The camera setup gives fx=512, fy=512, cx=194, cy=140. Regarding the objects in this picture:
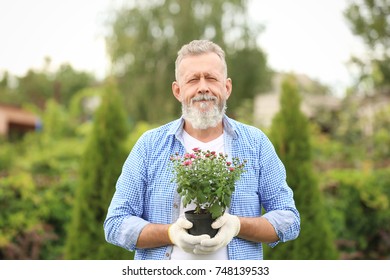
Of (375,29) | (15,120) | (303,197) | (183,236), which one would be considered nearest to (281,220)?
(183,236)

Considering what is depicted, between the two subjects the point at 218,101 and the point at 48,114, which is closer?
the point at 218,101

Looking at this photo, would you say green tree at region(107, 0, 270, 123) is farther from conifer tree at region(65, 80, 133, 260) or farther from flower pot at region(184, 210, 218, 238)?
flower pot at region(184, 210, 218, 238)

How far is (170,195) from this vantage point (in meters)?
1.87

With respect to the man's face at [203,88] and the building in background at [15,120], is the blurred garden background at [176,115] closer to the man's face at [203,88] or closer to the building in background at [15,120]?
the man's face at [203,88]

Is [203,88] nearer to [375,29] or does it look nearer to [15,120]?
[375,29]

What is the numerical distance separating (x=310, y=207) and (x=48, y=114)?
9942 millimetres

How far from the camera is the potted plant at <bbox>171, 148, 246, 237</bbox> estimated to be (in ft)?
5.66

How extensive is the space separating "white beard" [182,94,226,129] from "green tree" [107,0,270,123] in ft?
43.2

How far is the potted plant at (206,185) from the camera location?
1.73 meters

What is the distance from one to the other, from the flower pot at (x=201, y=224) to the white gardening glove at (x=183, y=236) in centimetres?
3

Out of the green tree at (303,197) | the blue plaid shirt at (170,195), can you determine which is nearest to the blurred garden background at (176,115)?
the green tree at (303,197)

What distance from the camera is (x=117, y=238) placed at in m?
1.83

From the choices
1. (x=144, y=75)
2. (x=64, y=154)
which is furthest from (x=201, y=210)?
(x=144, y=75)
